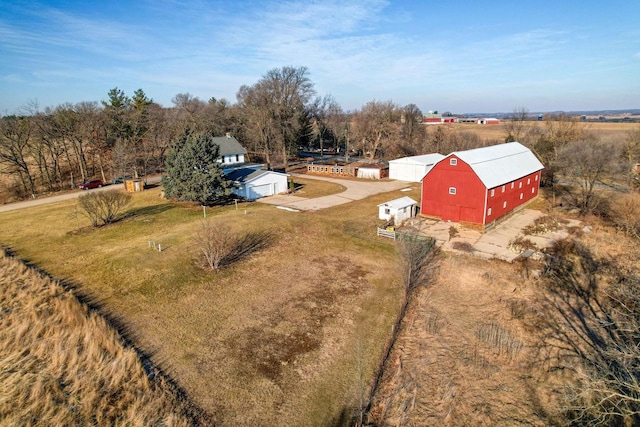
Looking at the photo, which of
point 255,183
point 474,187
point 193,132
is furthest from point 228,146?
point 474,187

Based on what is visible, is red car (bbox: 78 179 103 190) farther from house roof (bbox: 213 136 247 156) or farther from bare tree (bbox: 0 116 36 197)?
house roof (bbox: 213 136 247 156)

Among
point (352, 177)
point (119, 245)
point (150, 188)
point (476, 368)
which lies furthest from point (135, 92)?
point (476, 368)

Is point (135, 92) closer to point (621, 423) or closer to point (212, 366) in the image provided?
point (212, 366)

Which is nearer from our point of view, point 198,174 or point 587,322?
point 587,322

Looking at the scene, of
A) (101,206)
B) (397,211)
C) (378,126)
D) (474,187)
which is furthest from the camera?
(378,126)

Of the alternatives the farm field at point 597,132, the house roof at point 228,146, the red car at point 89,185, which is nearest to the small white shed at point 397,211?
the house roof at point 228,146

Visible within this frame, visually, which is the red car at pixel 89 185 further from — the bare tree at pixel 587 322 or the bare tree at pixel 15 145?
the bare tree at pixel 587 322

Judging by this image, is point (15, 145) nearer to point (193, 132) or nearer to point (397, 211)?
point (193, 132)

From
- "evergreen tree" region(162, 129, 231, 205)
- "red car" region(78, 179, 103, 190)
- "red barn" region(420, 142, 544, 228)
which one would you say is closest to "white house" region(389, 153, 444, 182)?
"red barn" region(420, 142, 544, 228)
